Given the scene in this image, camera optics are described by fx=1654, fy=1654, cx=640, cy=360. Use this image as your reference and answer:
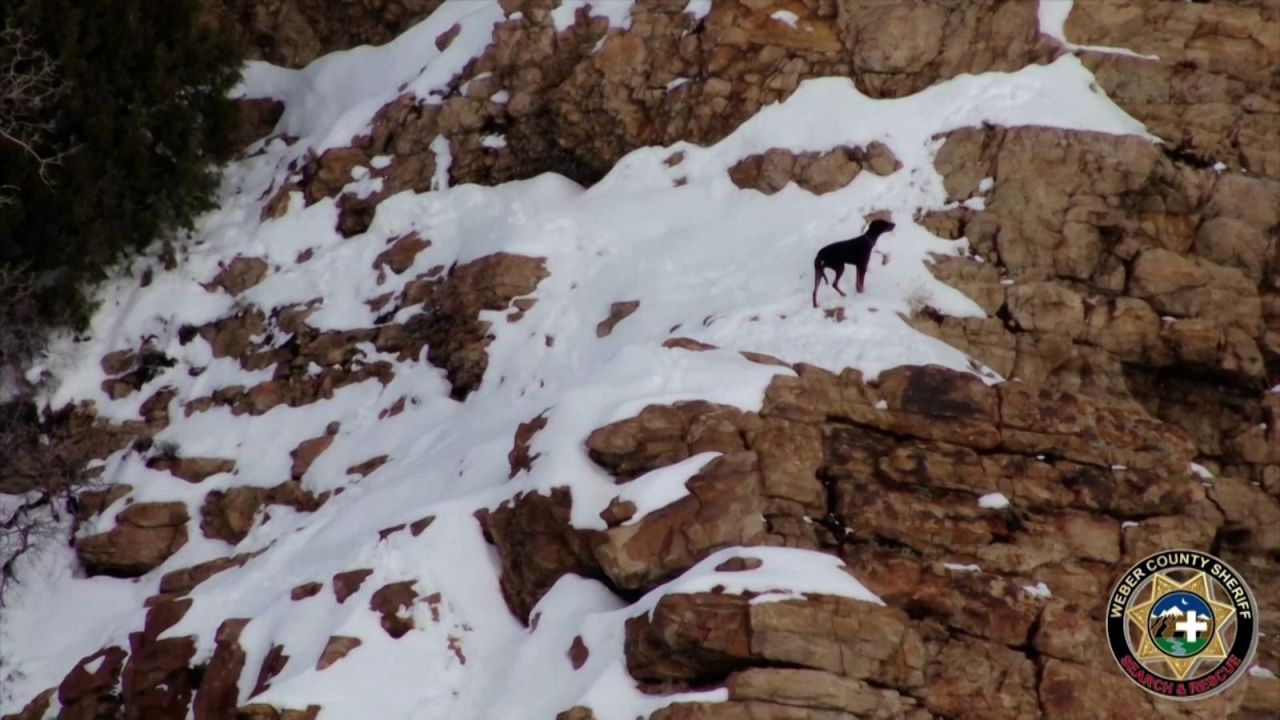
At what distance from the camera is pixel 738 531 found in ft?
51.8

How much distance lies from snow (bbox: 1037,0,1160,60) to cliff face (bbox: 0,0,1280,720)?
0.07 m

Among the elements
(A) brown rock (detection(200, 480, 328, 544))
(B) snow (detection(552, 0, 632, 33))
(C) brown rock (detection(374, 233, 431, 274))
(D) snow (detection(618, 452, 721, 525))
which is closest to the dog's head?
(D) snow (detection(618, 452, 721, 525))

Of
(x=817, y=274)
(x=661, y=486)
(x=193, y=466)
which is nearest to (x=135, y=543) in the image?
(x=193, y=466)

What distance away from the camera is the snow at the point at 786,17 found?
2264 centimetres

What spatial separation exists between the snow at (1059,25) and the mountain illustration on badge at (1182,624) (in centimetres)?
780

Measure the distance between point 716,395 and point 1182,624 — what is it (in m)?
5.04

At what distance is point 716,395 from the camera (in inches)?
664

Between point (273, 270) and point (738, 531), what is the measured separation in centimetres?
1037

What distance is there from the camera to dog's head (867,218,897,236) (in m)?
19.0

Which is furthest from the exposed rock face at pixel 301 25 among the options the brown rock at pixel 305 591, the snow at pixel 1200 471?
the snow at pixel 1200 471

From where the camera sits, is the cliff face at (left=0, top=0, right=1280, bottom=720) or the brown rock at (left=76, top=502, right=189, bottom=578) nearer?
the cliff face at (left=0, top=0, right=1280, bottom=720)

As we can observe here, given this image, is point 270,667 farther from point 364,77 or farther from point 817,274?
point 364,77

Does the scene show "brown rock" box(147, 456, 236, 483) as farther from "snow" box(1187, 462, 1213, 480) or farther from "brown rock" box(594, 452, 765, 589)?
"snow" box(1187, 462, 1213, 480)

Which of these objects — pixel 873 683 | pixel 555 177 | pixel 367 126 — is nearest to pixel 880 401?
pixel 873 683
